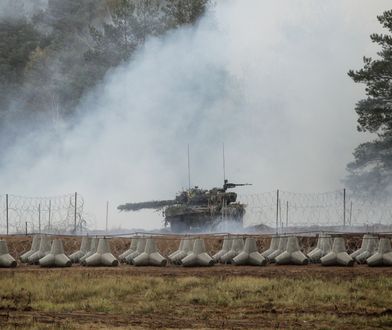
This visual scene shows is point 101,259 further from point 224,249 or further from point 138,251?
point 224,249

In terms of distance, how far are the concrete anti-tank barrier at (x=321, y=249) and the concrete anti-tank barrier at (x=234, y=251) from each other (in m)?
2.41

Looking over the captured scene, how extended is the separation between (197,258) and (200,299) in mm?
9219

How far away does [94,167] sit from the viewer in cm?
6825

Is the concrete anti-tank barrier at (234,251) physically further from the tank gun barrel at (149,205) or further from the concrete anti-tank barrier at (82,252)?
the tank gun barrel at (149,205)

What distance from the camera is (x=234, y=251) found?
3206cm

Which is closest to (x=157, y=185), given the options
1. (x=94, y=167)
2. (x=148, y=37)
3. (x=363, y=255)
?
(x=94, y=167)

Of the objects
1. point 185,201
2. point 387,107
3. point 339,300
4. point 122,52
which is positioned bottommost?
point 339,300

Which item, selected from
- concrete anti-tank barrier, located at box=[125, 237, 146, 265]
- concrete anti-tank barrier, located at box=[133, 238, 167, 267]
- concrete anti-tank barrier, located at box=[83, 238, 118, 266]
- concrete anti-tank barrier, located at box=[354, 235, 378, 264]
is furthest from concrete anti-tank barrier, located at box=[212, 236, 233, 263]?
concrete anti-tank barrier, located at box=[354, 235, 378, 264]

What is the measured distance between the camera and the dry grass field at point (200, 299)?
59.5 ft

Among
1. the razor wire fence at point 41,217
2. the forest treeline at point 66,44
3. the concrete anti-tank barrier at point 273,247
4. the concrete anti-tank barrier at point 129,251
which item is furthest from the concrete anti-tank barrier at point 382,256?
the forest treeline at point 66,44

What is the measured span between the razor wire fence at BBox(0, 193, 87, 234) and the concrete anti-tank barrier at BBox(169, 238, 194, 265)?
11.5m

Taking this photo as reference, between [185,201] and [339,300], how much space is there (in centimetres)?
3154

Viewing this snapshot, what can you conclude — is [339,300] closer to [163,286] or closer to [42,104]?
[163,286]

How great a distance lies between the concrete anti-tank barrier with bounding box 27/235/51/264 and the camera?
3300 cm
